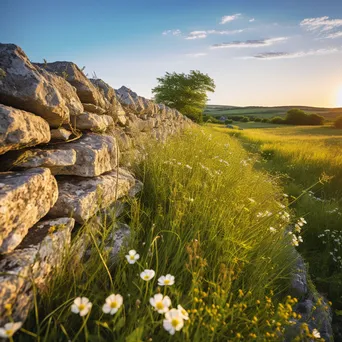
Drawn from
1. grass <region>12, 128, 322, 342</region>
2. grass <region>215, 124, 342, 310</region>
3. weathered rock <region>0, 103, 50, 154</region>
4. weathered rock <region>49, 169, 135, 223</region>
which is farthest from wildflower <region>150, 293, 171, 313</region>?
grass <region>215, 124, 342, 310</region>

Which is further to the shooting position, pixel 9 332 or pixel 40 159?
pixel 40 159

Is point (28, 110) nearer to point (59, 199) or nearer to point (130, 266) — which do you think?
point (59, 199)

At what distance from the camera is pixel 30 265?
1400 millimetres

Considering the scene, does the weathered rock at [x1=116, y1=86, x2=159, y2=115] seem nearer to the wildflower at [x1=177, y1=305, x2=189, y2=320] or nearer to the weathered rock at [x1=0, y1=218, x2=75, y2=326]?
the weathered rock at [x1=0, y1=218, x2=75, y2=326]

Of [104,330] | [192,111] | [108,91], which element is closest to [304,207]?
[108,91]

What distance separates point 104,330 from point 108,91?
309 cm

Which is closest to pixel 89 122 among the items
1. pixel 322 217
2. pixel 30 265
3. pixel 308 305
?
pixel 30 265

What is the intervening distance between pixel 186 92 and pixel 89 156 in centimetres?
2663

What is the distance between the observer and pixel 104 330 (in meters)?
1.52

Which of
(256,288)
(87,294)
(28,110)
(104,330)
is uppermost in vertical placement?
(28,110)

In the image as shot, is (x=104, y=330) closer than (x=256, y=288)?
Yes

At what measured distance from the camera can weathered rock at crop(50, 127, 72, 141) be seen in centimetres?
231

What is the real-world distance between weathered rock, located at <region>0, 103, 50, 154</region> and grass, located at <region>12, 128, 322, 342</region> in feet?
2.46

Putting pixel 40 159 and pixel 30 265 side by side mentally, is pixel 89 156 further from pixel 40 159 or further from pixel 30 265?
pixel 30 265
